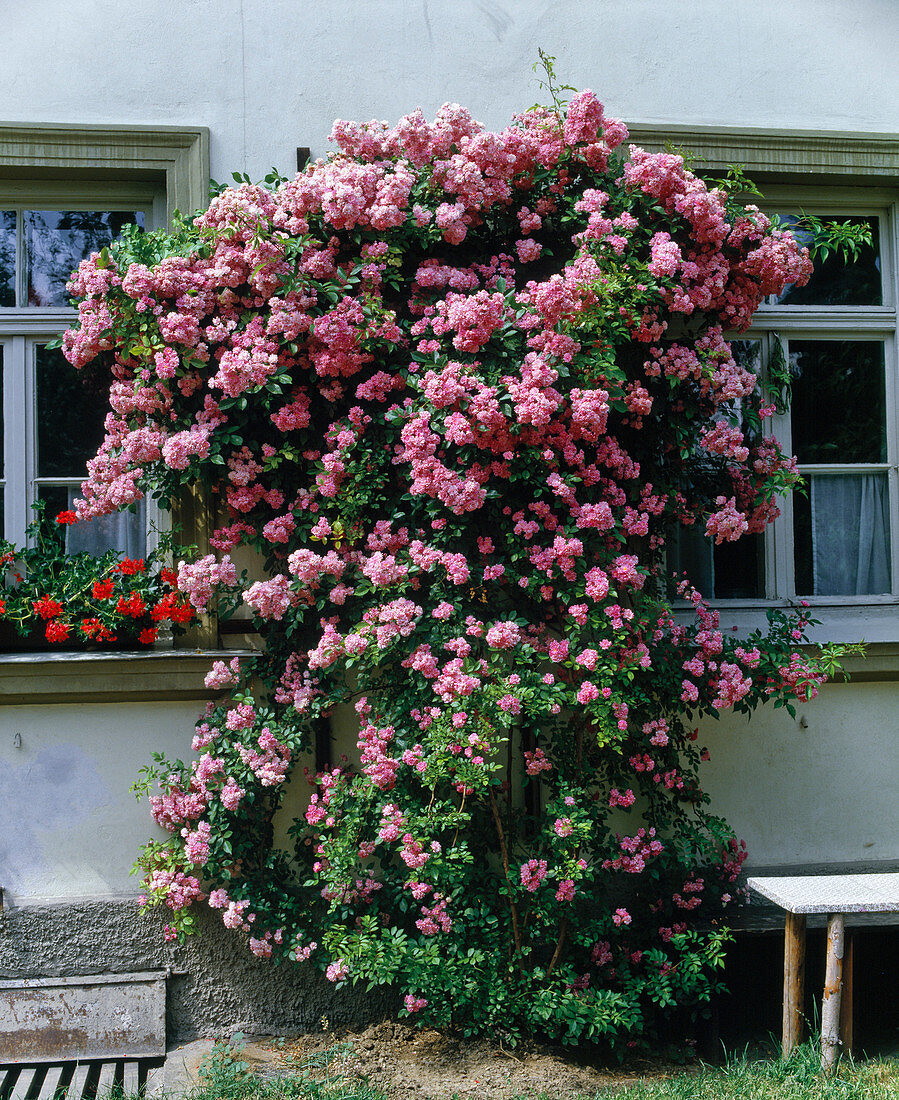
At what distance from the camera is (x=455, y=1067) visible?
10.9 feet

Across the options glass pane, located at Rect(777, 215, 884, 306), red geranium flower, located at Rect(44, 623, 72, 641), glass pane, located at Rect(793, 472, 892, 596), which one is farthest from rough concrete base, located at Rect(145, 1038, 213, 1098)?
glass pane, located at Rect(777, 215, 884, 306)

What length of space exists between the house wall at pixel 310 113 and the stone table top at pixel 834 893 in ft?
2.00

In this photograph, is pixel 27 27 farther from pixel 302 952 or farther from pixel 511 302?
pixel 302 952

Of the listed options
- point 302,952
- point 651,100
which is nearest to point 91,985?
point 302,952

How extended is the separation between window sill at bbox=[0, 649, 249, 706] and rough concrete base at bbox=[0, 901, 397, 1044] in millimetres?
833

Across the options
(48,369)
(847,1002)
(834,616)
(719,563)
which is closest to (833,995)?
(847,1002)

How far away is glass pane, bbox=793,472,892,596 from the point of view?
4.39m

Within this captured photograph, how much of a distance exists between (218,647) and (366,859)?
1064 mm

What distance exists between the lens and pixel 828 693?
4.14 m

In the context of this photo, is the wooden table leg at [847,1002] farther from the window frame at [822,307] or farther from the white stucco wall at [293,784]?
the window frame at [822,307]

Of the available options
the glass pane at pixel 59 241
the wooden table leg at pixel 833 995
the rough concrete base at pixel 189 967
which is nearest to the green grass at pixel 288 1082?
the rough concrete base at pixel 189 967

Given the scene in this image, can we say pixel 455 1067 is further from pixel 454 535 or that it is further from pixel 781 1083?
pixel 454 535

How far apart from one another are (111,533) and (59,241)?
1310 millimetres

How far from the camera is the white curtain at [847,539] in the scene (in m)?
4.39
